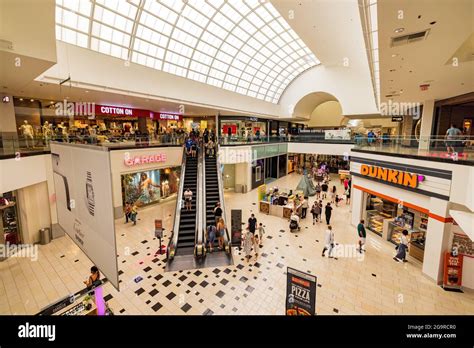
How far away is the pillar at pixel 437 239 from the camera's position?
7.59 m

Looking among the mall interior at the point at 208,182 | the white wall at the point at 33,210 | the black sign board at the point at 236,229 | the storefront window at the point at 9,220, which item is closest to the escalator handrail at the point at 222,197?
the mall interior at the point at 208,182

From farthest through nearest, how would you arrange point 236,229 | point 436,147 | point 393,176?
point 236,229 < point 393,176 < point 436,147

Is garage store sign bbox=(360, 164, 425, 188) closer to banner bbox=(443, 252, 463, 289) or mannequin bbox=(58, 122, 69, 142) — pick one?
banner bbox=(443, 252, 463, 289)

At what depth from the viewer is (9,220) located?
10.5 meters

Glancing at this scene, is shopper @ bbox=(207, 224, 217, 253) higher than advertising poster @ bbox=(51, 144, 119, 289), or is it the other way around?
advertising poster @ bbox=(51, 144, 119, 289)

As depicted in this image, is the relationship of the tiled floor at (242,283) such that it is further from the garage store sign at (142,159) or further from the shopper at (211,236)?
the garage store sign at (142,159)

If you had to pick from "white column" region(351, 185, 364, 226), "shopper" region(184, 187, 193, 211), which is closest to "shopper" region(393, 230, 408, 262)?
"white column" region(351, 185, 364, 226)

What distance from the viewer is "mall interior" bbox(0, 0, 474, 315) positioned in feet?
16.6

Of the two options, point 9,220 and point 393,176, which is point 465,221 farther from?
point 9,220

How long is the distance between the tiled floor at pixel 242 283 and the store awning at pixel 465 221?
2.41 metres

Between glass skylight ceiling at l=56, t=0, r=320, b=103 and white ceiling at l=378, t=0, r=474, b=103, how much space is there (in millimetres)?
13627

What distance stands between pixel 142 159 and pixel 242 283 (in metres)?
10.7

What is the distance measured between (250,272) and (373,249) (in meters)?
5.99

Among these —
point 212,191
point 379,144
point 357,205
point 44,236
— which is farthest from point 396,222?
point 44,236
